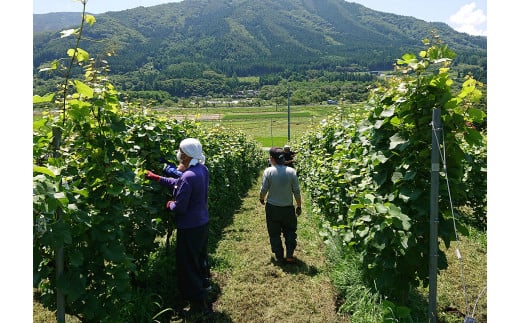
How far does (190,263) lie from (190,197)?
2.59 ft

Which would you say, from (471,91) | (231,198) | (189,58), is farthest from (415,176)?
(189,58)

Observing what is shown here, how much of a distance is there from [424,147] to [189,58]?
19173 cm

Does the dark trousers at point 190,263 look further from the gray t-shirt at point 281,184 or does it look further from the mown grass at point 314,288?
the gray t-shirt at point 281,184

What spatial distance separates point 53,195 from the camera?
2371 millimetres

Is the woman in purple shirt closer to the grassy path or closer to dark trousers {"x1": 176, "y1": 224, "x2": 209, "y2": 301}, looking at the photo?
dark trousers {"x1": 176, "y1": 224, "x2": 209, "y2": 301}

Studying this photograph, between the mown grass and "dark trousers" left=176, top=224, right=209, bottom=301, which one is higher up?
"dark trousers" left=176, top=224, right=209, bottom=301

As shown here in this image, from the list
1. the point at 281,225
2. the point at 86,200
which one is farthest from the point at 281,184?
the point at 86,200

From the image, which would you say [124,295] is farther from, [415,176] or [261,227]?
[261,227]

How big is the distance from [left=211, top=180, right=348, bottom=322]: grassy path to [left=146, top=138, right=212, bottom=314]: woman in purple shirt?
1.27 feet

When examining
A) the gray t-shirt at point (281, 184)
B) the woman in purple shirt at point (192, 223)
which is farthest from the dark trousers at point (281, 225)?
the woman in purple shirt at point (192, 223)

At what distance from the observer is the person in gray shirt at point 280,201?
6.32m

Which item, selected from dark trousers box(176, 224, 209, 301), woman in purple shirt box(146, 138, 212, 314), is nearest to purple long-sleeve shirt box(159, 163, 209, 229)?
woman in purple shirt box(146, 138, 212, 314)

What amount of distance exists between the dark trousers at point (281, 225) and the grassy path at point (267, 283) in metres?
0.26

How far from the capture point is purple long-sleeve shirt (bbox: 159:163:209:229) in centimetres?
442
